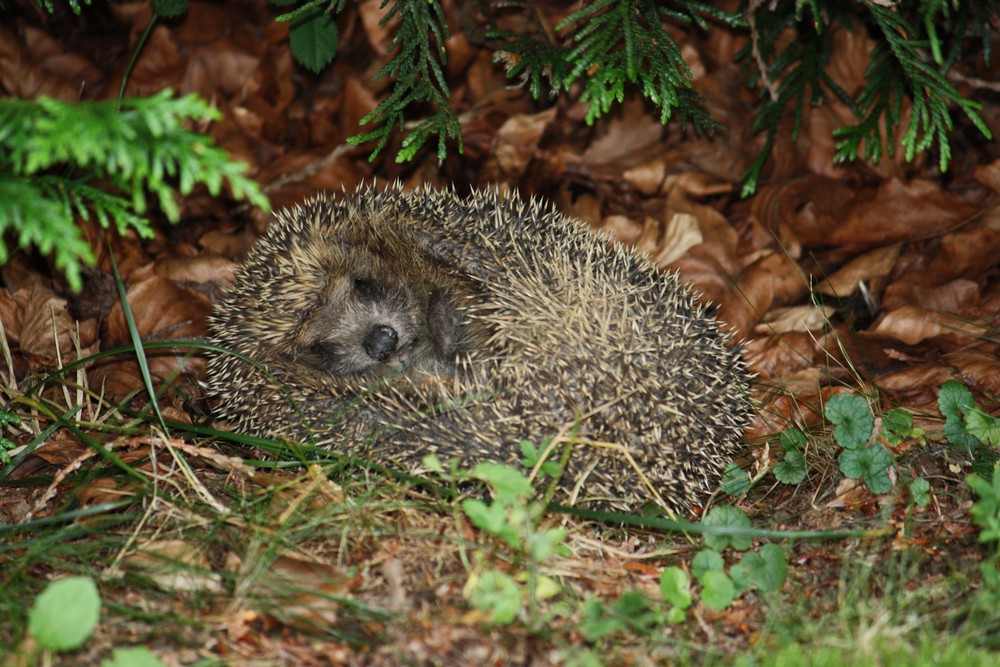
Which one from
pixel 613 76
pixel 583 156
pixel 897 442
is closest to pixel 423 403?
pixel 613 76

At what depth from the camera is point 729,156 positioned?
582 centimetres

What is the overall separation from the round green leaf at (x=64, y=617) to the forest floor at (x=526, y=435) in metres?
0.19

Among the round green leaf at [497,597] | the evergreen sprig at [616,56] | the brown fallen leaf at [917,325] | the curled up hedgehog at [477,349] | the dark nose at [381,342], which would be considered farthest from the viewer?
the brown fallen leaf at [917,325]

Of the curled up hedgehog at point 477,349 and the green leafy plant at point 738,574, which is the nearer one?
the green leafy plant at point 738,574

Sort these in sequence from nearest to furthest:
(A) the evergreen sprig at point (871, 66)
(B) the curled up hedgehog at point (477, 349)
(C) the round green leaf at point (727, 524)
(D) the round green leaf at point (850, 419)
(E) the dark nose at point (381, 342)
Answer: (C) the round green leaf at point (727, 524) < (B) the curled up hedgehog at point (477, 349) < (D) the round green leaf at point (850, 419) < (E) the dark nose at point (381, 342) < (A) the evergreen sprig at point (871, 66)

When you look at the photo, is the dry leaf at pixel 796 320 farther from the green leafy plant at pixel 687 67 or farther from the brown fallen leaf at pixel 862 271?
the green leafy plant at pixel 687 67

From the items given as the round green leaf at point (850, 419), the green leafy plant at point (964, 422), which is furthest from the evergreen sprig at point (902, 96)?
the round green leaf at point (850, 419)

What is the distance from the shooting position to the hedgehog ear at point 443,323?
404cm

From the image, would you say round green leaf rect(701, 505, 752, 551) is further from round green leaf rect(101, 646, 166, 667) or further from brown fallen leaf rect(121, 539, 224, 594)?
round green leaf rect(101, 646, 166, 667)

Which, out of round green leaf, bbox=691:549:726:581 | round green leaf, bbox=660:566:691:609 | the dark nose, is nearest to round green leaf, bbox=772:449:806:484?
round green leaf, bbox=691:549:726:581

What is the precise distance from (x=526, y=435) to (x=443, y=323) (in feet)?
2.97

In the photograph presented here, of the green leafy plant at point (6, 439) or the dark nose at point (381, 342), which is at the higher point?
the dark nose at point (381, 342)

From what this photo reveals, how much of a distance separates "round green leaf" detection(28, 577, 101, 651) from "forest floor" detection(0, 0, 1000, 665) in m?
0.19

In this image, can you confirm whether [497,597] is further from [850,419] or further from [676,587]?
[850,419]
